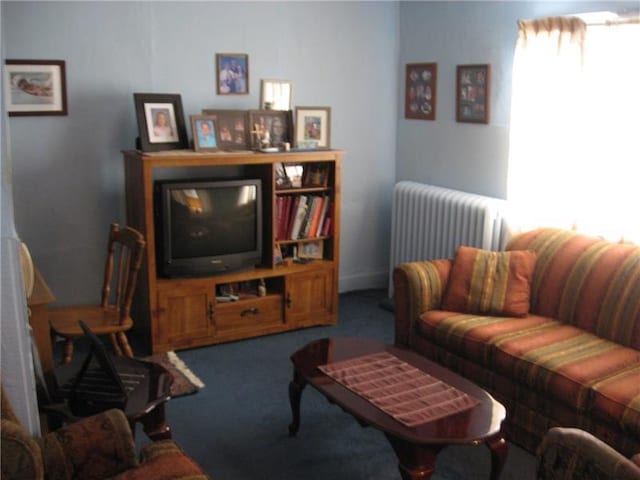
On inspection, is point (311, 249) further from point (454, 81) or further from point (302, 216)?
point (454, 81)

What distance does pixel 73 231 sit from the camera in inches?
163

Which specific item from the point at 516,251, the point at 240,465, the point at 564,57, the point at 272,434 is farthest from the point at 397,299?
the point at 564,57

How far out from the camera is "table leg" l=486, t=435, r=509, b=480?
2473mm

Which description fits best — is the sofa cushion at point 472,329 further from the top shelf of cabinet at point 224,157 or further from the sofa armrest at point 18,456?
the sofa armrest at point 18,456

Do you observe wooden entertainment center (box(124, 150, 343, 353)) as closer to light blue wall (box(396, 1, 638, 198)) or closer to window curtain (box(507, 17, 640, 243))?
light blue wall (box(396, 1, 638, 198))

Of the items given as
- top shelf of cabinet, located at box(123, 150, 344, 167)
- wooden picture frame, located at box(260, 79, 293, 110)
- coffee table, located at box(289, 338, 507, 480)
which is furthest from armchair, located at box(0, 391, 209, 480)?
wooden picture frame, located at box(260, 79, 293, 110)

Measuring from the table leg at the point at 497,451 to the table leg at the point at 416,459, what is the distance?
22cm

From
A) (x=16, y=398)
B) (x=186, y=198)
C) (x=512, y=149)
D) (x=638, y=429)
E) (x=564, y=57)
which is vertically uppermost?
(x=564, y=57)

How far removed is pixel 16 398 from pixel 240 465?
1.14m

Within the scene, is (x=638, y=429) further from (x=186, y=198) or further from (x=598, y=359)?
(x=186, y=198)

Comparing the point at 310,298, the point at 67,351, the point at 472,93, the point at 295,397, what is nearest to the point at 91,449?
the point at 295,397

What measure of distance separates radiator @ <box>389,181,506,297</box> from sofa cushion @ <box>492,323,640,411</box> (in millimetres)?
1042

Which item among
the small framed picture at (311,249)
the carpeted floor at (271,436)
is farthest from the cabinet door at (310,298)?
the carpeted floor at (271,436)

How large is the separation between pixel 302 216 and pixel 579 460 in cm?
279
